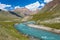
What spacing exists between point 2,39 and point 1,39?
321 mm

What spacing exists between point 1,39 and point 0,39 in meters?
0.41

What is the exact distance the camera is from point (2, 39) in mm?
30719

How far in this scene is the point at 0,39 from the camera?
1182 inches

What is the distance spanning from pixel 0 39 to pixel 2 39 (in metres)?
0.73

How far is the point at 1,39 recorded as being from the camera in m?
30.4
